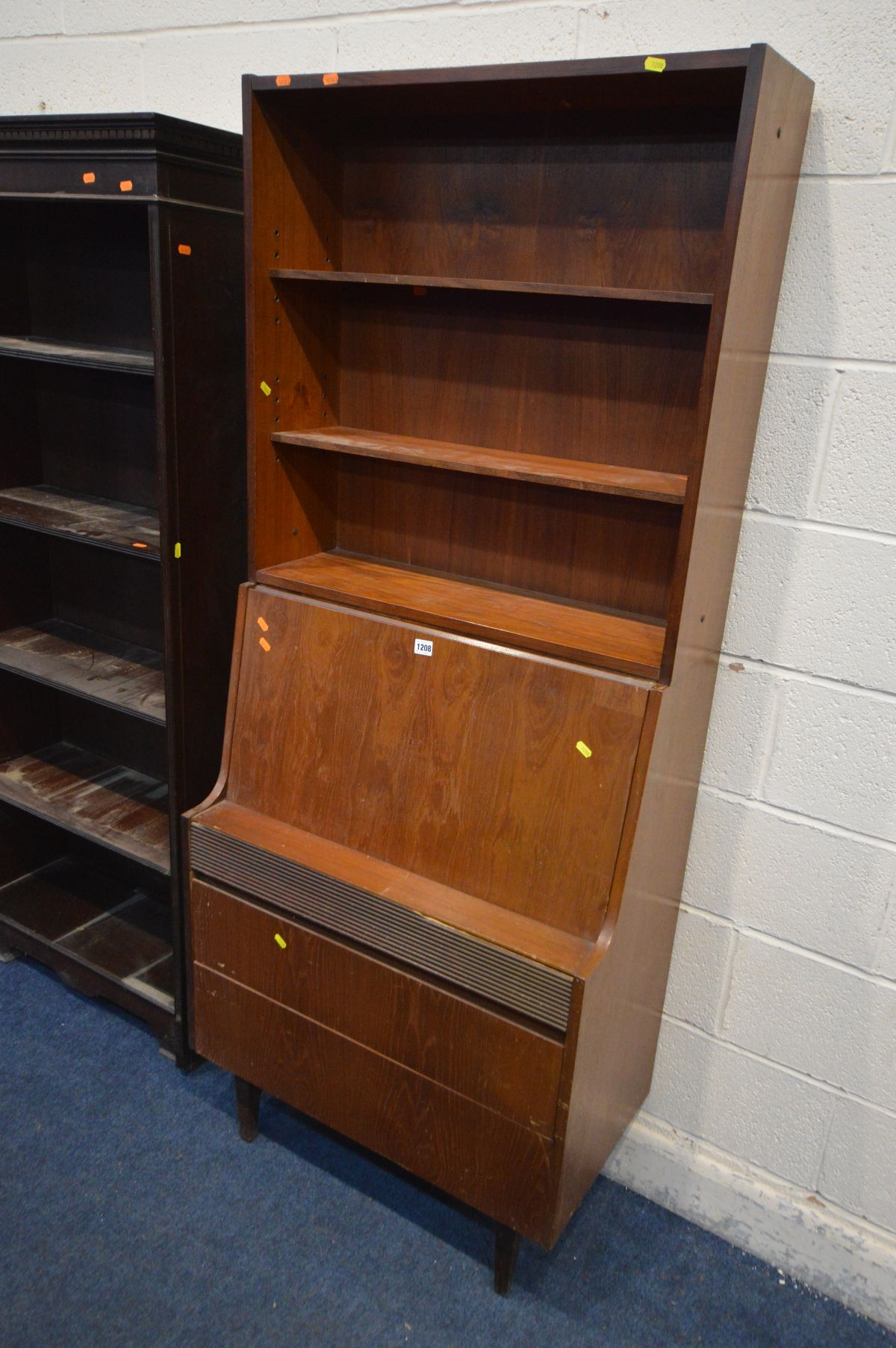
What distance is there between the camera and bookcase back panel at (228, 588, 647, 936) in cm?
147

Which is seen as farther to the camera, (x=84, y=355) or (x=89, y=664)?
(x=89, y=664)

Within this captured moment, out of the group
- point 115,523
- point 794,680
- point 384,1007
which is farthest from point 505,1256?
point 115,523

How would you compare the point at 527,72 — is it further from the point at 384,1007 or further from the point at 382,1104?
the point at 382,1104

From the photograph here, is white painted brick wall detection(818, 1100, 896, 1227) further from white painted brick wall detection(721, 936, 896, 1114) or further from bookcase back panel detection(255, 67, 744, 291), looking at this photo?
bookcase back panel detection(255, 67, 744, 291)

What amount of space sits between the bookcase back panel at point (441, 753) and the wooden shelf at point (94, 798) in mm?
442

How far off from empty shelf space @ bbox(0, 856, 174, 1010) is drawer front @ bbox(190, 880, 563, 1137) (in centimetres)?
44

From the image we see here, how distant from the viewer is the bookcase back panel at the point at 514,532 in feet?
5.27

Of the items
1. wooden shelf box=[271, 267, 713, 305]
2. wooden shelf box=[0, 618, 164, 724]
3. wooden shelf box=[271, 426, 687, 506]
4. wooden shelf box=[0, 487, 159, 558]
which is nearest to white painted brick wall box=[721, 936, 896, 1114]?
wooden shelf box=[271, 426, 687, 506]

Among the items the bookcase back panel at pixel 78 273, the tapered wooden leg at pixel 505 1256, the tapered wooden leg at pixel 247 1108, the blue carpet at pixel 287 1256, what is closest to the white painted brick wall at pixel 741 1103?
the blue carpet at pixel 287 1256

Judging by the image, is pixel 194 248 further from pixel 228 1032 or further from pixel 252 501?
pixel 228 1032

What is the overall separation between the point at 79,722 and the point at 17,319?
97 centimetres

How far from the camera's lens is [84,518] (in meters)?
2.05

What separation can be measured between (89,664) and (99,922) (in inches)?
25.7

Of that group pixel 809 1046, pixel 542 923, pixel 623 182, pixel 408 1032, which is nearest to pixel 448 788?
pixel 542 923
